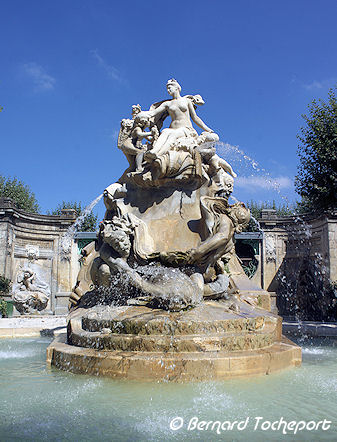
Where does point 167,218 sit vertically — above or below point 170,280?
above

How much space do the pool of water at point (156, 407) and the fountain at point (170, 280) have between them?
0.23m

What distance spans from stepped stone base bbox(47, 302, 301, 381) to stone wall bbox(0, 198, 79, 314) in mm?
17003

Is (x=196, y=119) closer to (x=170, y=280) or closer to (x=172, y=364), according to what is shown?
(x=170, y=280)

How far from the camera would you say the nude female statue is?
23.7ft

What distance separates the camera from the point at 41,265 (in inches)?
891

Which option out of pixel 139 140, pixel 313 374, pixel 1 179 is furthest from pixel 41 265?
pixel 313 374

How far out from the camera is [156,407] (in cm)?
337

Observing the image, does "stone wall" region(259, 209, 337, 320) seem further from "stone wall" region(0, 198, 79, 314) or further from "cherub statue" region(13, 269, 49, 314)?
"cherub statue" region(13, 269, 49, 314)

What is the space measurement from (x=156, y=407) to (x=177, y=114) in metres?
5.51

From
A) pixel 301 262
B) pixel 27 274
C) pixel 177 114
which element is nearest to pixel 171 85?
pixel 177 114

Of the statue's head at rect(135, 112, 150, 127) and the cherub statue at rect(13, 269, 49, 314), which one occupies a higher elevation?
the statue's head at rect(135, 112, 150, 127)

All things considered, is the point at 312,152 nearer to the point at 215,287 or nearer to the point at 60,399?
the point at 215,287

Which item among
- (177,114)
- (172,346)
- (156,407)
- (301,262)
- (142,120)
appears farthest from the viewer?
(301,262)

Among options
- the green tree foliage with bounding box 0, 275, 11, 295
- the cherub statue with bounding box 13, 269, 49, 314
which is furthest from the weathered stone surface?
the cherub statue with bounding box 13, 269, 49, 314
